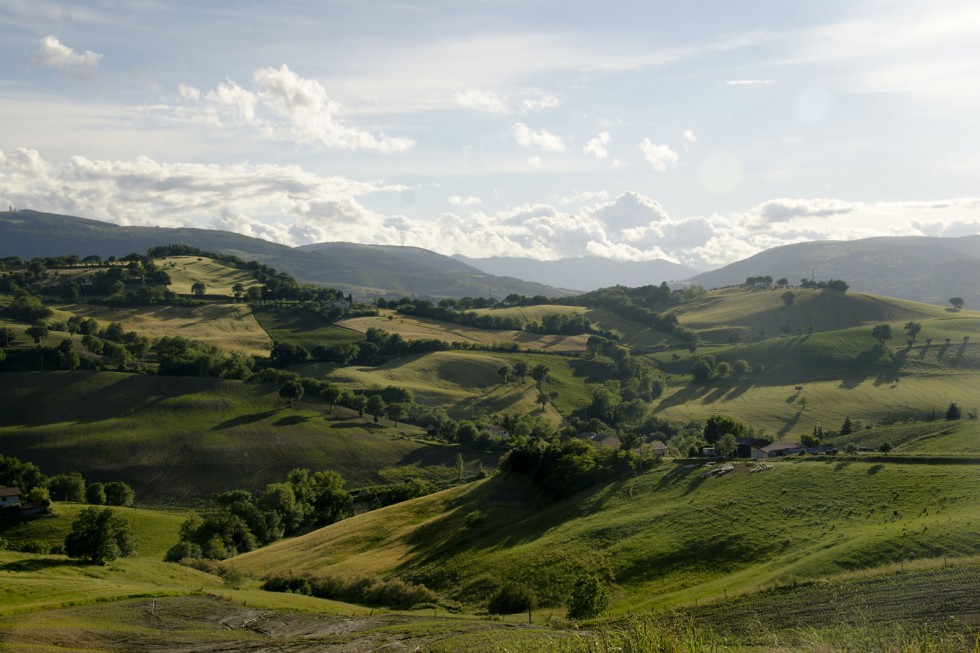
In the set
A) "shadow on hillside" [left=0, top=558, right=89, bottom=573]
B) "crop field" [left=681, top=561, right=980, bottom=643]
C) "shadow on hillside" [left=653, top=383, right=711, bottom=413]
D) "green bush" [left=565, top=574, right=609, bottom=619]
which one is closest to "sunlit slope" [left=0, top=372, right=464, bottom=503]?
"shadow on hillside" [left=0, top=558, right=89, bottom=573]

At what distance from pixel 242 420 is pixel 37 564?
9431 centimetres

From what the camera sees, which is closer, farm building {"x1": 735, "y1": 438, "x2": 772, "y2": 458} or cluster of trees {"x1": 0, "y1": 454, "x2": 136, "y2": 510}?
farm building {"x1": 735, "y1": 438, "x2": 772, "y2": 458}

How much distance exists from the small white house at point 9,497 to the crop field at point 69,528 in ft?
11.4

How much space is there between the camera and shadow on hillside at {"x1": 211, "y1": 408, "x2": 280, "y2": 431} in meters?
152

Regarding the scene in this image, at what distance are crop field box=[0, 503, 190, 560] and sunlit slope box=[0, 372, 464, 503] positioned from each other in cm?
1901

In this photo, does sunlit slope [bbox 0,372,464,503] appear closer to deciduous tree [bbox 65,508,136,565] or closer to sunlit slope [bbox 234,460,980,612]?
sunlit slope [bbox 234,460,980,612]

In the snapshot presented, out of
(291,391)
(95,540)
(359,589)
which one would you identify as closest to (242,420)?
(291,391)

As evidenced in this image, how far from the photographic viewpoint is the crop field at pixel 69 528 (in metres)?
91.8

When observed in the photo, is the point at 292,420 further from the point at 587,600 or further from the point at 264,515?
the point at 587,600

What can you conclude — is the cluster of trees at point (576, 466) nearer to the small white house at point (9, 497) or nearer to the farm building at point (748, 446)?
the farm building at point (748, 446)

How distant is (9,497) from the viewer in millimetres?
99312

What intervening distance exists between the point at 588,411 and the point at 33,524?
417ft

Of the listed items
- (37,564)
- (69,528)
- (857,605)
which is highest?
(857,605)

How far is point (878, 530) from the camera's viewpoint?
177ft
